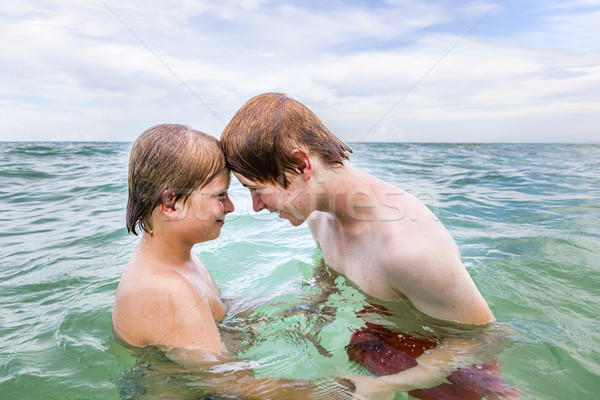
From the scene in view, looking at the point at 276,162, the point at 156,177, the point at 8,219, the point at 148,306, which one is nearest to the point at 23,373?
the point at 148,306

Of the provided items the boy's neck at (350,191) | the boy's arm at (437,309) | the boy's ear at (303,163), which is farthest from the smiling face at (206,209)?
the boy's arm at (437,309)

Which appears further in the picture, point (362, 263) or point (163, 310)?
point (362, 263)

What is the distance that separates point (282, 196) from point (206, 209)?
534 mm

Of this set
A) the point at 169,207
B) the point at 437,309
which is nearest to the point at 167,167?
the point at 169,207

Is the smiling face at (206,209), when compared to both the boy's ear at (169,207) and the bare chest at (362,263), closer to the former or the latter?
the boy's ear at (169,207)

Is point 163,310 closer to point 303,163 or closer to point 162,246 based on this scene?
point 162,246

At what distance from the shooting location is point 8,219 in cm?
751

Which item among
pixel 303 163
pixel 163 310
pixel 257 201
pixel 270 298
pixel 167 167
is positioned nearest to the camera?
pixel 163 310

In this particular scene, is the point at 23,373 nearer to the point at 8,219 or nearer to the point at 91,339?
the point at 91,339

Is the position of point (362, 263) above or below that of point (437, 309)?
above

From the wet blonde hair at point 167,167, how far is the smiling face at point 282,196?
29cm

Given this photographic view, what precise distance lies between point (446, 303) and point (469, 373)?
1.37 ft

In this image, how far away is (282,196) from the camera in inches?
105

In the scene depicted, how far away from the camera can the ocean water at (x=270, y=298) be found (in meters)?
2.41
